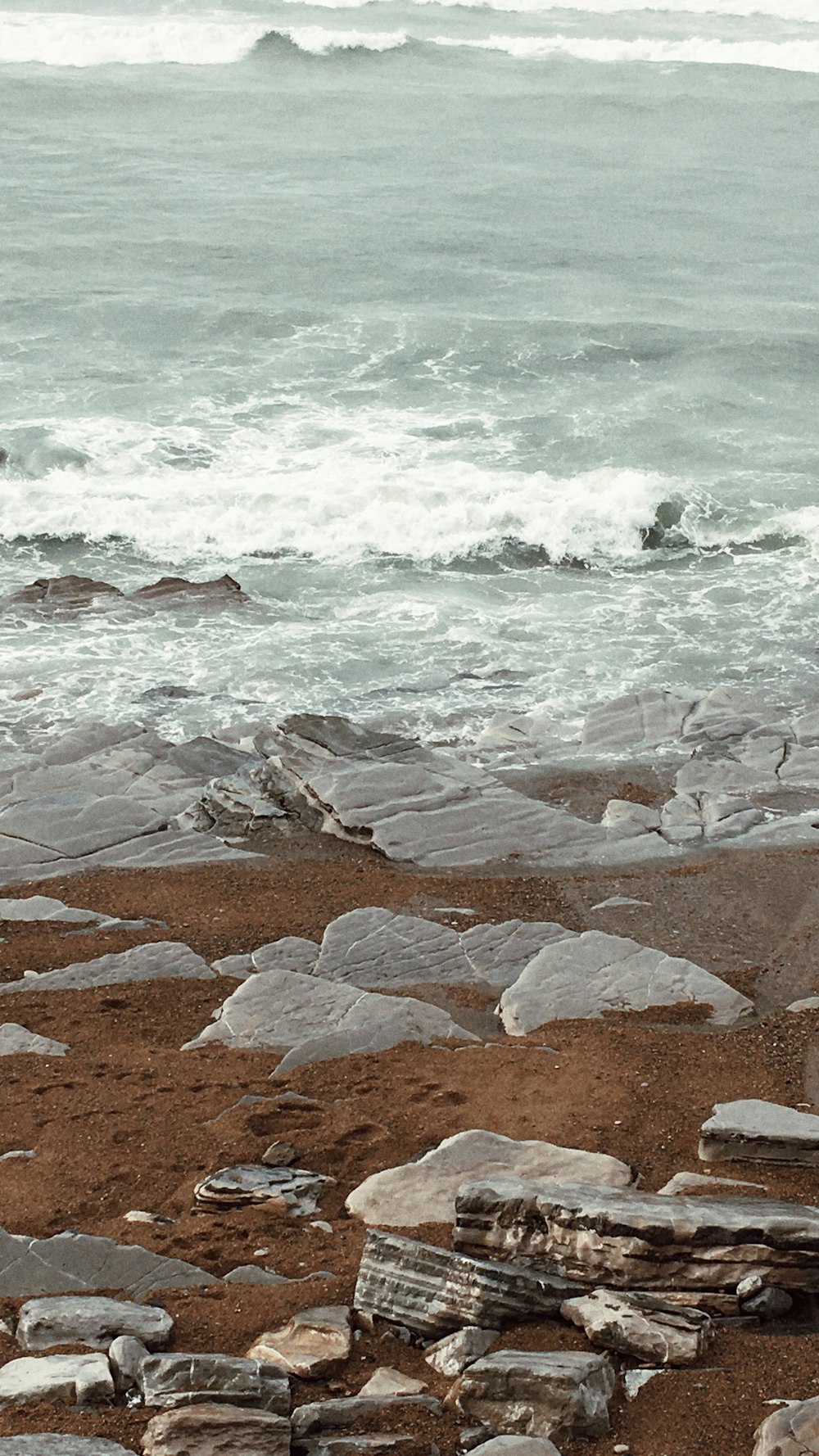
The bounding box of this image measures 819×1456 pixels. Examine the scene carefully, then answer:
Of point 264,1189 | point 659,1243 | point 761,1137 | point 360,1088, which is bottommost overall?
point 360,1088

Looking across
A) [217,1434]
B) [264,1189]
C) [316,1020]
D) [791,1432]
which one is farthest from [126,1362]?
[316,1020]

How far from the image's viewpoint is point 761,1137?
820 cm

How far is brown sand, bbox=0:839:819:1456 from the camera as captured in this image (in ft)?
20.9

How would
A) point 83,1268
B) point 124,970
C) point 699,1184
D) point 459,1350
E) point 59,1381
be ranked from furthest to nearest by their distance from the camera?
point 124,970
point 699,1184
point 83,1268
point 459,1350
point 59,1381

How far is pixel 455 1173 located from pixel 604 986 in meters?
3.23

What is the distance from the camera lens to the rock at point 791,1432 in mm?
5609

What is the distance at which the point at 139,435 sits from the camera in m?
24.6

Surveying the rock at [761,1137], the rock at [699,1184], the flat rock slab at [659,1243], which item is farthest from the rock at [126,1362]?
the rock at [761,1137]

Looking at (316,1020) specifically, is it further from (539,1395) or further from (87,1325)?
(539,1395)

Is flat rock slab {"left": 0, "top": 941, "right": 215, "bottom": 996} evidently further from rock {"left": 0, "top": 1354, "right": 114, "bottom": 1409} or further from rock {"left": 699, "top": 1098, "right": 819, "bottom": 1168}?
rock {"left": 0, "top": 1354, "right": 114, "bottom": 1409}

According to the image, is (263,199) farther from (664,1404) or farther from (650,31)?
(664,1404)

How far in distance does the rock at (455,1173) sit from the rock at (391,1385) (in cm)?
128

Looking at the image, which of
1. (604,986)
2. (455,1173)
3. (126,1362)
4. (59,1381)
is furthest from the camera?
(604,986)

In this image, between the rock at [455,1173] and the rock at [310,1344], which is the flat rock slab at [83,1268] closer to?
the rock at [310,1344]
